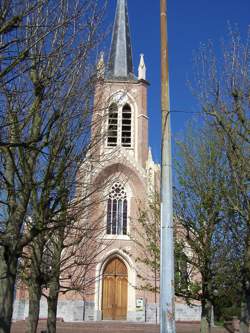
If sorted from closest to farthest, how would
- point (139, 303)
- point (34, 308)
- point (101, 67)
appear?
1. point (101, 67)
2. point (34, 308)
3. point (139, 303)

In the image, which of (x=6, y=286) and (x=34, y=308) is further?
(x=34, y=308)

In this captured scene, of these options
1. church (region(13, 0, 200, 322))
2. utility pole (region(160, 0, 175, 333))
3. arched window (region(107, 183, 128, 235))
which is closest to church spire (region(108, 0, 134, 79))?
church (region(13, 0, 200, 322))

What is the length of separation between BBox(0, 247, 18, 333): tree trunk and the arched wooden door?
20.3 meters

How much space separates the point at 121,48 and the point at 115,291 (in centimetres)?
2038

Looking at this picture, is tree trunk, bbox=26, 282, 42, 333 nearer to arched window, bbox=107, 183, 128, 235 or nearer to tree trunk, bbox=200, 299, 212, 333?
tree trunk, bbox=200, 299, 212, 333

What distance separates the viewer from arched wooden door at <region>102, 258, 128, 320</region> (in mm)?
26453

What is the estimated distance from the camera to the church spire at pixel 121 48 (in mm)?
35100

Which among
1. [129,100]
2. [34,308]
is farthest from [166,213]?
[129,100]

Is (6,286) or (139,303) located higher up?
(6,286)

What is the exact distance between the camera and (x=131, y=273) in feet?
89.0

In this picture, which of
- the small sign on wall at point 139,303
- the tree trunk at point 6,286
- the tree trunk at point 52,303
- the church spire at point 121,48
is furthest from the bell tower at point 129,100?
the tree trunk at point 6,286

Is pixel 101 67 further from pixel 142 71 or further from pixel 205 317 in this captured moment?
pixel 142 71

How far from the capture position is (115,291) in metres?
27.0

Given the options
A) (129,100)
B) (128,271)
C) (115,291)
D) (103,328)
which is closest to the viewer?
(103,328)
